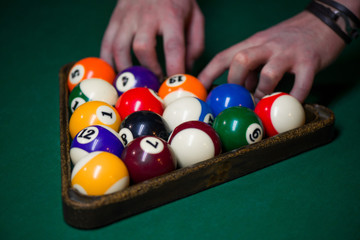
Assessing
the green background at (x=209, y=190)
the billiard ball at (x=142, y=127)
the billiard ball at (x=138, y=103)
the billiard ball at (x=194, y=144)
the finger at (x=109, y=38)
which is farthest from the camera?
the finger at (x=109, y=38)

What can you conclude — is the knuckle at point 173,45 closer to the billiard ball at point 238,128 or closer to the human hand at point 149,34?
the human hand at point 149,34

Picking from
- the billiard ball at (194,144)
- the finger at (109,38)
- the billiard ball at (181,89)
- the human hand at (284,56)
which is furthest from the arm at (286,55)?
the finger at (109,38)

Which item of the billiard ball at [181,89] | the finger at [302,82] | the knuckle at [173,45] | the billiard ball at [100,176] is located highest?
the knuckle at [173,45]

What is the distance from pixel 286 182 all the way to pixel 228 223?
36 centimetres

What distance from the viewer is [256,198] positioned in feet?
5.00

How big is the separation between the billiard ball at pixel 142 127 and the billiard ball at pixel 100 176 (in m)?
0.26

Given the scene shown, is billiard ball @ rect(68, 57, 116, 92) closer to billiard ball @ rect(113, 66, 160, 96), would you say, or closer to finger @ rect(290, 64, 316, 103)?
billiard ball @ rect(113, 66, 160, 96)

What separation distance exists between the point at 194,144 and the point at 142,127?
0.26 m

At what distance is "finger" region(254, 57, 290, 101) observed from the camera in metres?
2.02

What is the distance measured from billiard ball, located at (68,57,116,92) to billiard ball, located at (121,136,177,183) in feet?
3.00

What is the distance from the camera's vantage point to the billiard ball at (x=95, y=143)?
65.8 inches

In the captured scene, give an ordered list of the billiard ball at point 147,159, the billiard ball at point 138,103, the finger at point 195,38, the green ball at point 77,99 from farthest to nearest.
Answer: the finger at point 195,38, the green ball at point 77,99, the billiard ball at point 138,103, the billiard ball at point 147,159

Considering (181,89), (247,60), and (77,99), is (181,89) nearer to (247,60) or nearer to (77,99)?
(247,60)

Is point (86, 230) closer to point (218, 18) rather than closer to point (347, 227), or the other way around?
point (347, 227)
